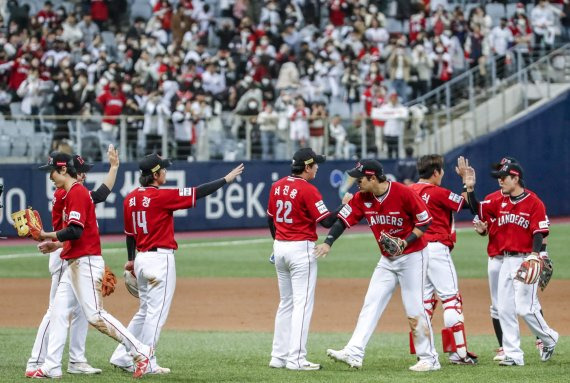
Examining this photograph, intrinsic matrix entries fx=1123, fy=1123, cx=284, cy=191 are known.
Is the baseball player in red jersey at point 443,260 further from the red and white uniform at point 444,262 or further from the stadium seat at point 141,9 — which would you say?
the stadium seat at point 141,9

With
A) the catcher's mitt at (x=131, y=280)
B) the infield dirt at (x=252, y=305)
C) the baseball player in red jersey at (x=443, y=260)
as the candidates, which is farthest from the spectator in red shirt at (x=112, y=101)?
the catcher's mitt at (x=131, y=280)

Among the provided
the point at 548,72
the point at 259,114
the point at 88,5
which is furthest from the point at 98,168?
the point at 548,72

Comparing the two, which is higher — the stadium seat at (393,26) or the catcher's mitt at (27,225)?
the stadium seat at (393,26)

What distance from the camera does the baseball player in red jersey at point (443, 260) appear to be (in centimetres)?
1070

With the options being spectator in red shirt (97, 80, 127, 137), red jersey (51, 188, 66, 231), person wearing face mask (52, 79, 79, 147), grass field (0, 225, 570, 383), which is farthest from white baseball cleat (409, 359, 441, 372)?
person wearing face mask (52, 79, 79, 147)

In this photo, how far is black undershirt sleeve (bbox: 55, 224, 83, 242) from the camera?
938 cm

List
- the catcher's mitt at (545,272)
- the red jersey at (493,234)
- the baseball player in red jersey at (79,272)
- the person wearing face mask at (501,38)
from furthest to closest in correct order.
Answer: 1. the person wearing face mask at (501,38)
2. the red jersey at (493,234)
3. the catcher's mitt at (545,272)
4. the baseball player in red jersey at (79,272)

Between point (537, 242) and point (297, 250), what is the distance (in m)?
2.21

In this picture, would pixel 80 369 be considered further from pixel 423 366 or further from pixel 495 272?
pixel 495 272

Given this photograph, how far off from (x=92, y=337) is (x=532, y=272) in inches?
224

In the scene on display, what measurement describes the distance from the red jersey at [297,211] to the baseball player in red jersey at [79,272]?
5.60 ft

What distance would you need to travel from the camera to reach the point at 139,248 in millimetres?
10086

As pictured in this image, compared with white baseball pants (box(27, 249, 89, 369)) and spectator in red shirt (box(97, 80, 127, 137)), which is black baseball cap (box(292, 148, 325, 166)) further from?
spectator in red shirt (box(97, 80, 127, 137))

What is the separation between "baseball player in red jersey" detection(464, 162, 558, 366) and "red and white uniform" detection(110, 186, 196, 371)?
287cm
